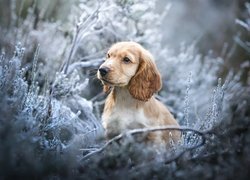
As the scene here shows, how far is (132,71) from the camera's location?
4.20m

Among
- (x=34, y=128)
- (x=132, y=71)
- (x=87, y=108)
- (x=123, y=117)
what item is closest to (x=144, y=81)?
(x=132, y=71)

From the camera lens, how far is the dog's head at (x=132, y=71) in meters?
4.03

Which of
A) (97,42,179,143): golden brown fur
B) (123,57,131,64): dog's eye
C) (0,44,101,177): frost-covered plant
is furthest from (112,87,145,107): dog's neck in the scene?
(0,44,101,177): frost-covered plant

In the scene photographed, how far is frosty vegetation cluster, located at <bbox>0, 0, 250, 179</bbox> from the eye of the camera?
92.7 inches

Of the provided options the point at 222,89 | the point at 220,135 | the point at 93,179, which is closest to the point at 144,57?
the point at 222,89

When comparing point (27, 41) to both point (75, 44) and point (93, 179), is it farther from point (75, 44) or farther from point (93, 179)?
point (93, 179)

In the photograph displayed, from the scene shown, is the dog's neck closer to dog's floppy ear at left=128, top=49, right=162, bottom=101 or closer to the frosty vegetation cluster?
dog's floppy ear at left=128, top=49, right=162, bottom=101

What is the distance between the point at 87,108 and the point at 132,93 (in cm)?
84

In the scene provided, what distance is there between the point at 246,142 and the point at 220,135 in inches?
5.6

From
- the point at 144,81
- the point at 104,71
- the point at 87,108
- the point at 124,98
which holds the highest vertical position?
the point at 104,71

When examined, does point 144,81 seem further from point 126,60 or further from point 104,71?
point 104,71

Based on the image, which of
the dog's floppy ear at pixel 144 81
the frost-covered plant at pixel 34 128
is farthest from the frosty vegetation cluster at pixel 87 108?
the dog's floppy ear at pixel 144 81

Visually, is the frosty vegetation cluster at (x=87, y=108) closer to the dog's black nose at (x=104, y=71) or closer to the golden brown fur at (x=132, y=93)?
the golden brown fur at (x=132, y=93)

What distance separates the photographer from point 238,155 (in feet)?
8.30
